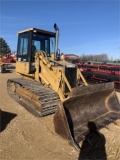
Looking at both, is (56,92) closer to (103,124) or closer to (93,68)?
(103,124)

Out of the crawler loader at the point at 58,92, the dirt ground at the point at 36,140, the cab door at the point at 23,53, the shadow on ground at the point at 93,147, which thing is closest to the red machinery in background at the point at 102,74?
the crawler loader at the point at 58,92

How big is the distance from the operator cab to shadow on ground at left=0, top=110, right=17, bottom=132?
1870 mm

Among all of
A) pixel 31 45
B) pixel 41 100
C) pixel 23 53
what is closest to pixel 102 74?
pixel 23 53

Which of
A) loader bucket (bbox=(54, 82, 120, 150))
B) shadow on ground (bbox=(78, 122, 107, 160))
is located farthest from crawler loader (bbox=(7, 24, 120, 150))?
shadow on ground (bbox=(78, 122, 107, 160))

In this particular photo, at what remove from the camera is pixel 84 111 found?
5820 mm

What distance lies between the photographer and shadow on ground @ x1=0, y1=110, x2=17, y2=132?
5.19 meters

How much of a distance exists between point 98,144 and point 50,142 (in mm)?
1116

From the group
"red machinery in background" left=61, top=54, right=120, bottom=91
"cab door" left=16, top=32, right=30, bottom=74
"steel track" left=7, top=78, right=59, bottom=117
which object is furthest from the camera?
"red machinery in background" left=61, top=54, right=120, bottom=91

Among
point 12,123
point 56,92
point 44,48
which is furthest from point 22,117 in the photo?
point 44,48

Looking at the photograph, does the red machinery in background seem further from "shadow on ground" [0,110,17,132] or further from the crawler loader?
"shadow on ground" [0,110,17,132]

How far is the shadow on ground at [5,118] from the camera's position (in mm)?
5194

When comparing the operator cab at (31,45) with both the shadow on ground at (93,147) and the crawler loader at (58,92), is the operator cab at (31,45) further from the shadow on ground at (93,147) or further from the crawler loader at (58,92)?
the shadow on ground at (93,147)

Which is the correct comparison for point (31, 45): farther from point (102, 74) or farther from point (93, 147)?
point (102, 74)

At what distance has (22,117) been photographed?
229 inches
